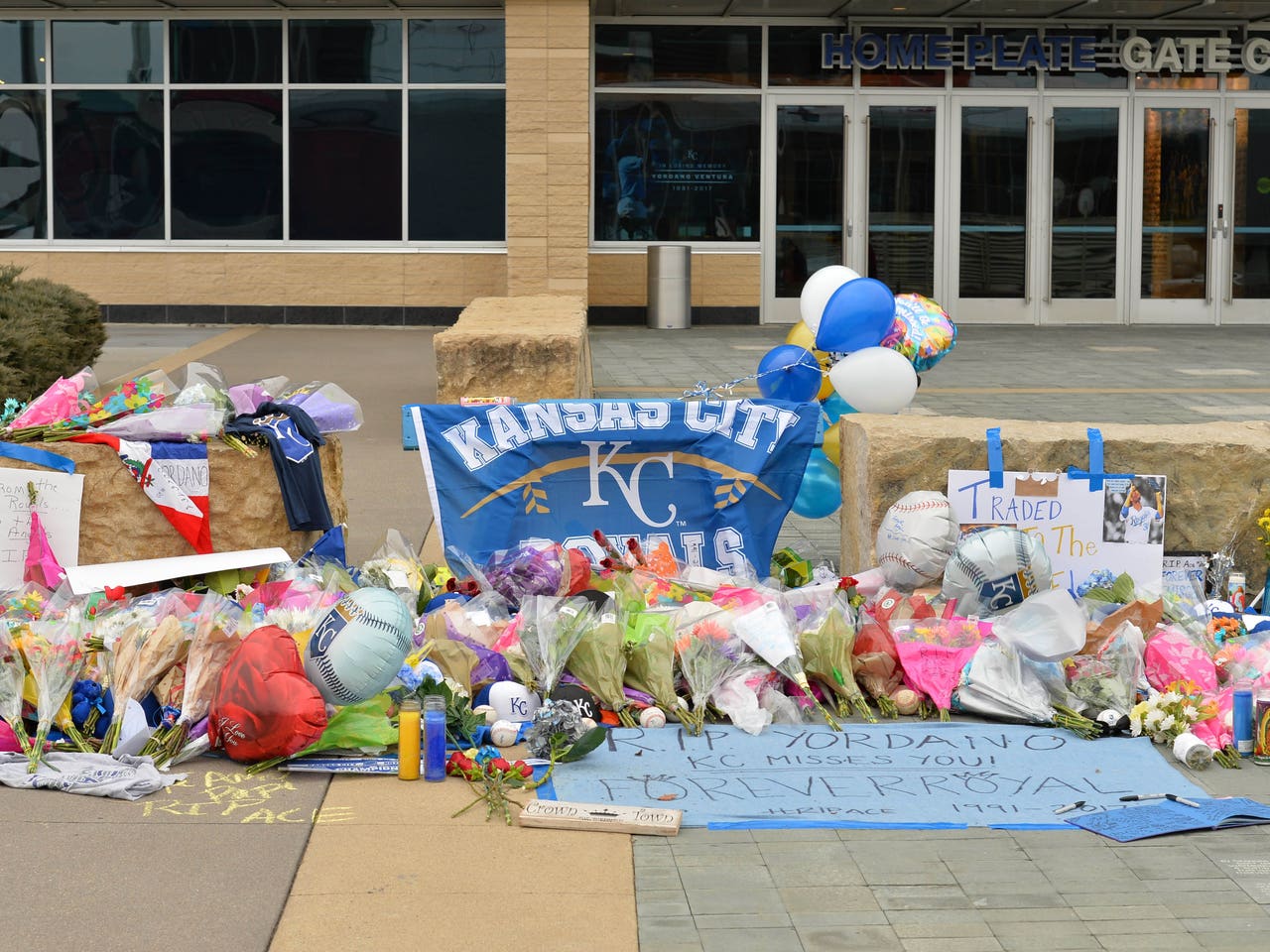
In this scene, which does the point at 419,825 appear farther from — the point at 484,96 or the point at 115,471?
the point at 484,96

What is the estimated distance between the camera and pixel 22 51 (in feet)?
69.1

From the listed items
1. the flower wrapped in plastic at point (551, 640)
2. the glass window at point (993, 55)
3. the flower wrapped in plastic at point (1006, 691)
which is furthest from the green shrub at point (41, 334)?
the glass window at point (993, 55)

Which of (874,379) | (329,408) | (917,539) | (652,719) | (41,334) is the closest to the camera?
(652,719)

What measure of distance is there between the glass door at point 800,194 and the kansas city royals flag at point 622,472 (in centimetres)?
1365

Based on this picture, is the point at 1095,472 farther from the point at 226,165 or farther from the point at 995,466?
the point at 226,165

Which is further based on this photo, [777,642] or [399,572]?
[399,572]

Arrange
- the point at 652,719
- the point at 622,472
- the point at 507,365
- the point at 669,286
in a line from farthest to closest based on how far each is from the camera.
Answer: the point at 669,286 < the point at 507,365 < the point at 622,472 < the point at 652,719

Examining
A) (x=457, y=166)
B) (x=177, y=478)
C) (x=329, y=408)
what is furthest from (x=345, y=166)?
(x=177, y=478)

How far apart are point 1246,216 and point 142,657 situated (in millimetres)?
19488

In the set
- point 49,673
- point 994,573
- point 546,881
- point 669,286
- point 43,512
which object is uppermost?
point 669,286

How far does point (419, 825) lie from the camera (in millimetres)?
4750

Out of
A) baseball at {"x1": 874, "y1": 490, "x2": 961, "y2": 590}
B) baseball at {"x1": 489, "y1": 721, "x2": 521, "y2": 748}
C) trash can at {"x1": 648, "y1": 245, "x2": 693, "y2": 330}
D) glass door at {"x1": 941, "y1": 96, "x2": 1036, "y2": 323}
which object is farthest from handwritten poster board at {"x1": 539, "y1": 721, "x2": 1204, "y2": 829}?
glass door at {"x1": 941, "y1": 96, "x2": 1036, "y2": 323}

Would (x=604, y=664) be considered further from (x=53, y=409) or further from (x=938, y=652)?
(x=53, y=409)

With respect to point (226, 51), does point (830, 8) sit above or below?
above
